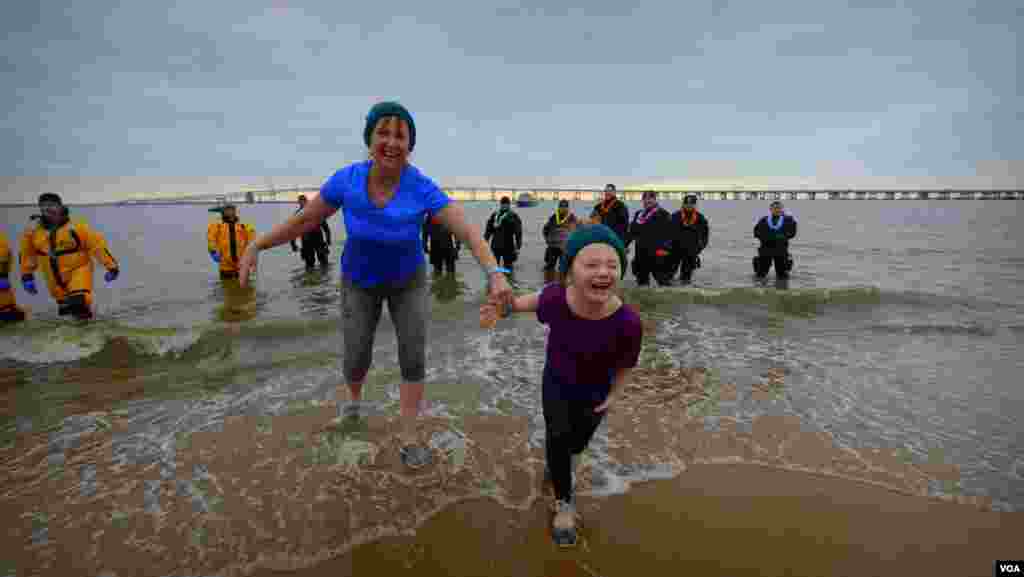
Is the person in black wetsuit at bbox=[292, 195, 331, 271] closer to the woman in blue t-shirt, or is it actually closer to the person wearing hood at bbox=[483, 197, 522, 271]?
the person wearing hood at bbox=[483, 197, 522, 271]

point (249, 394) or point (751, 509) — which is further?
point (249, 394)

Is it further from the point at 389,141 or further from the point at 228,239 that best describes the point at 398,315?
the point at 228,239

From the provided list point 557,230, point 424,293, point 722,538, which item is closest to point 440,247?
point 557,230

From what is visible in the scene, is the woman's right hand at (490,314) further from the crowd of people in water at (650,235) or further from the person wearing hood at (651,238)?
the person wearing hood at (651,238)

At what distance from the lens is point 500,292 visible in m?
2.62

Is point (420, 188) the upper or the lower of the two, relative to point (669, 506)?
upper

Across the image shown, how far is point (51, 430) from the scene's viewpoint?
3.98 m

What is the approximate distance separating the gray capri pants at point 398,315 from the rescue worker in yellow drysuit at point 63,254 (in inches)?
234

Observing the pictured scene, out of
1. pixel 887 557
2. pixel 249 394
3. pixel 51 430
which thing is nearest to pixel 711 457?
pixel 887 557

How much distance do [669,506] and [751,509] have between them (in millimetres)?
496

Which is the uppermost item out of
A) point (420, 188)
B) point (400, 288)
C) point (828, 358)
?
point (420, 188)

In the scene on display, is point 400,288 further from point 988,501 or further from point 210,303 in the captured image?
point 210,303

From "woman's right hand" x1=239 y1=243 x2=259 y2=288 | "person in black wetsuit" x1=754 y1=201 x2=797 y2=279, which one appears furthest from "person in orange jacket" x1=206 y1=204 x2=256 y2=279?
"person in black wetsuit" x1=754 y1=201 x2=797 y2=279

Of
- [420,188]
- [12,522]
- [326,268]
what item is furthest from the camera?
[326,268]
